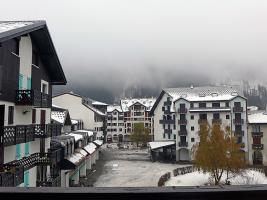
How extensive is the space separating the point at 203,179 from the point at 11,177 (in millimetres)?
28655

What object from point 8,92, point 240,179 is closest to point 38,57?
point 8,92

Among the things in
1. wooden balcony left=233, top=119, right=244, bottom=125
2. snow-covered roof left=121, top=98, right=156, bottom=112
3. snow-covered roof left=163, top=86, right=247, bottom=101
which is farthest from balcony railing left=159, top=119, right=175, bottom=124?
snow-covered roof left=121, top=98, right=156, bottom=112

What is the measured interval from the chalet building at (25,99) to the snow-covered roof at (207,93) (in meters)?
38.4

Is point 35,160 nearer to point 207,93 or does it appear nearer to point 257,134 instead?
point 257,134

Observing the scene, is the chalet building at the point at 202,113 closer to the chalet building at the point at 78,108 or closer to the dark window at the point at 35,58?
the chalet building at the point at 78,108

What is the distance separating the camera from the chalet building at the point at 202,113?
55281mm

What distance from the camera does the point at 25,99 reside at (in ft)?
54.7

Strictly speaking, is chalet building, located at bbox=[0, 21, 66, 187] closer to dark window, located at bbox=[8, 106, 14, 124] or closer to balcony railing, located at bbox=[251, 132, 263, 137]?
dark window, located at bbox=[8, 106, 14, 124]

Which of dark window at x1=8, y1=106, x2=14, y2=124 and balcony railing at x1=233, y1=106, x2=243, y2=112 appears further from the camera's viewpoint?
balcony railing at x1=233, y1=106, x2=243, y2=112

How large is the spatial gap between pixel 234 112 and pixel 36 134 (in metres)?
43.7

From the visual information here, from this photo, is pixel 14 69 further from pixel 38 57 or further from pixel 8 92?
pixel 38 57

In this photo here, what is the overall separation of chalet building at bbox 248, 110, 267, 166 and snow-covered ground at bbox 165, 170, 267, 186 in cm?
1260

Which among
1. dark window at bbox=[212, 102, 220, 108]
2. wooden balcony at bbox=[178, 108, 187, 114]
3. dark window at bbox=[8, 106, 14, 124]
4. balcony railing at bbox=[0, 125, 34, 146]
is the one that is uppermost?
dark window at bbox=[212, 102, 220, 108]

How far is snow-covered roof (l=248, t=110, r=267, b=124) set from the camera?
54.4 meters
